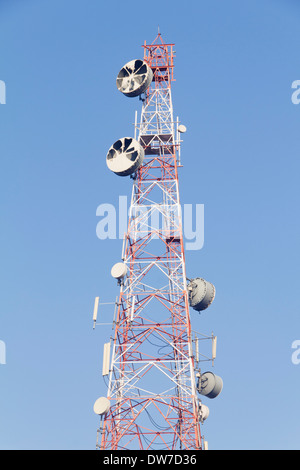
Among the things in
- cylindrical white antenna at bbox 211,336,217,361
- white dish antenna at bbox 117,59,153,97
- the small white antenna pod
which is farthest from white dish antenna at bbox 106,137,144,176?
the small white antenna pod

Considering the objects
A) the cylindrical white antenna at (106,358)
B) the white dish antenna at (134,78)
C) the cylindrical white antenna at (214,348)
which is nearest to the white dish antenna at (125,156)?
the white dish antenna at (134,78)

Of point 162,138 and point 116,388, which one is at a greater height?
point 162,138

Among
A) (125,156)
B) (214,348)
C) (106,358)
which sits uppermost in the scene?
(125,156)

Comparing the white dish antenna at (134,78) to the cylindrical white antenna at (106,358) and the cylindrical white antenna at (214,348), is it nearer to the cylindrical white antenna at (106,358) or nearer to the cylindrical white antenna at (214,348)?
the cylindrical white antenna at (214,348)

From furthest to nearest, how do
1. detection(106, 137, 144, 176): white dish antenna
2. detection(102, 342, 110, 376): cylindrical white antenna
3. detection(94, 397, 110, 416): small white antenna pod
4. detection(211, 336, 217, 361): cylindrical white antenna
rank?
detection(106, 137, 144, 176): white dish antenna
detection(211, 336, 217, 361): cylindrical white antenna
detection(102, 342, 110, 376): cylindrical white antenna
detection(94, 397, 110, 416): small white antenna pod

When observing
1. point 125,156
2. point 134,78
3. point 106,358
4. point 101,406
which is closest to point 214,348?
point 106,358

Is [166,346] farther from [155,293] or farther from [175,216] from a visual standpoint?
[175,216]

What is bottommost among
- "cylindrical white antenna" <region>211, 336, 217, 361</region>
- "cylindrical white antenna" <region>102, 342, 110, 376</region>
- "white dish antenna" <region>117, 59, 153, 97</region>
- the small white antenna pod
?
the small white antenna pod

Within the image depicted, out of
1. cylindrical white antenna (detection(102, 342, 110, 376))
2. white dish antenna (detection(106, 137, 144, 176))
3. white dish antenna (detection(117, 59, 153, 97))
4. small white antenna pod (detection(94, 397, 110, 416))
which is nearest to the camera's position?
small white antenna pod (detection(94, 397, 110, 416))

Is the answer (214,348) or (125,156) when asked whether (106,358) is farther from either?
(125,156)

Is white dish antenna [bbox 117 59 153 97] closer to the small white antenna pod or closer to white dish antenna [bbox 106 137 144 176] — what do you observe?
white dish antenna [bbox 106 137 144 176]

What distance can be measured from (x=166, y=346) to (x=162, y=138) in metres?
16.7
